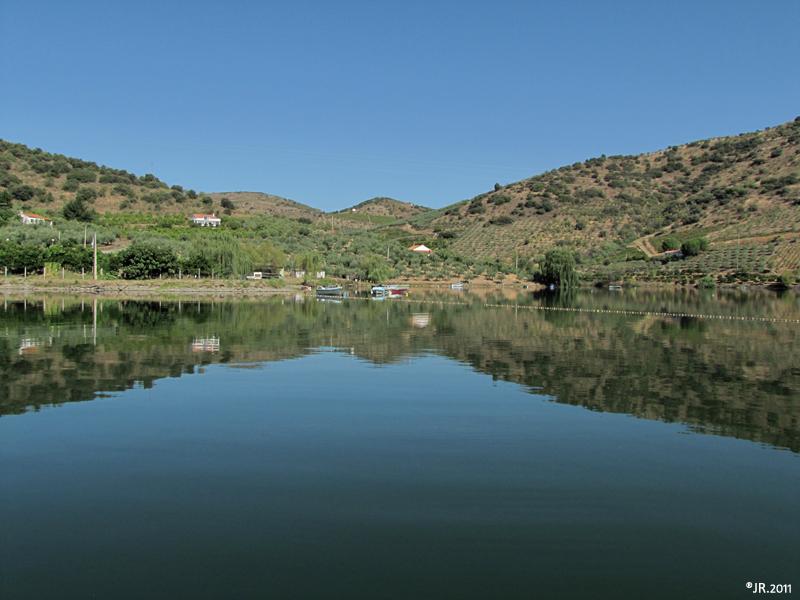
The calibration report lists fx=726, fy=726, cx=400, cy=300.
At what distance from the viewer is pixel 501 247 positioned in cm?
11938

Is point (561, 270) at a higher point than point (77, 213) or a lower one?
lower

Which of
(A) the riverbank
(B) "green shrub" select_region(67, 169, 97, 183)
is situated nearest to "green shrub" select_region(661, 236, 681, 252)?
(A) the riverbank

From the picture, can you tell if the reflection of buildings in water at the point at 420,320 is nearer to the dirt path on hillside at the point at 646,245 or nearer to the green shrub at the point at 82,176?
the dirt path on hillside at the point at 646,245

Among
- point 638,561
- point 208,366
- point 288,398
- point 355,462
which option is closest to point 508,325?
point 208,366

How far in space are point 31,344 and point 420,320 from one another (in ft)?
65.6

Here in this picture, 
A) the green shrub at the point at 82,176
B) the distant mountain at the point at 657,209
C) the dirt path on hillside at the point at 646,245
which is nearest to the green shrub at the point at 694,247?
the distant mountain at the point at 657,209

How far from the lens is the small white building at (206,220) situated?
103250mm

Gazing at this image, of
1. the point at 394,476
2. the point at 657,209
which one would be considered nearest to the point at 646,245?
the point at 657,209

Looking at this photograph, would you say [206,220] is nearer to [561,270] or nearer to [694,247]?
[561,270]

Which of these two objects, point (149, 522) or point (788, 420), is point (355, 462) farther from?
point (788, 420)

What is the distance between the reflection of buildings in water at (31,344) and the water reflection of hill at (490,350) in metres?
0.07

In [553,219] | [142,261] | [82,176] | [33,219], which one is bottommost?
[142,261]

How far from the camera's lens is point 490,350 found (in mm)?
25750

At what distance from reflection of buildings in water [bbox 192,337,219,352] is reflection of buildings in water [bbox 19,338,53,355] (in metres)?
4.85
